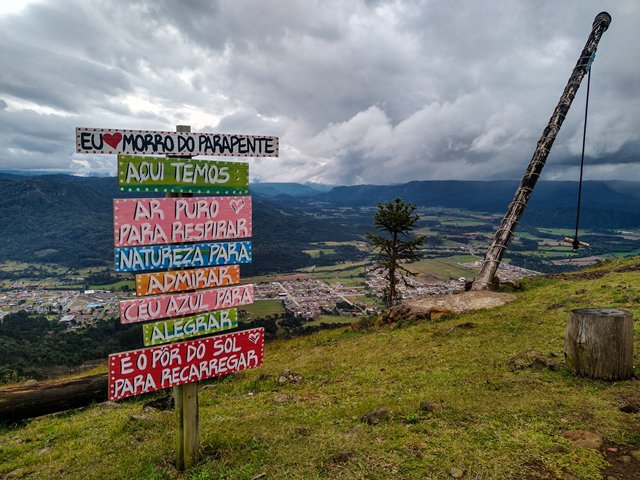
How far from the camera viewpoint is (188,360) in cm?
530

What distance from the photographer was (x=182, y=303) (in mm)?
5223

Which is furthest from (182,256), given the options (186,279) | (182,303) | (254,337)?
(254,337)

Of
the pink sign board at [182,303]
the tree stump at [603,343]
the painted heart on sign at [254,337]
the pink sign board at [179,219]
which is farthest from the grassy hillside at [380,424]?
the pink sign board at [179,219]

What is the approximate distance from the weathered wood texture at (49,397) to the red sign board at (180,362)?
5896mm

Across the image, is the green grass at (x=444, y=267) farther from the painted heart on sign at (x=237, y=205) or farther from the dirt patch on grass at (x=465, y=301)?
the painted heart on sign at (x=237, y=205)

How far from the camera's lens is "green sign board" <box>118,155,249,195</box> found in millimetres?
4789

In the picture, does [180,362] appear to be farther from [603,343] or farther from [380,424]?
[603,343]

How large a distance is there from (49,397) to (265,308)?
205ft

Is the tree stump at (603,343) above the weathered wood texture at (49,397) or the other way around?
above

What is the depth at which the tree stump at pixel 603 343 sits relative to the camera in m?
7.27

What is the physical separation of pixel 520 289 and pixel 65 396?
2084 cm

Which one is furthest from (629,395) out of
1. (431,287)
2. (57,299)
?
(57,299)

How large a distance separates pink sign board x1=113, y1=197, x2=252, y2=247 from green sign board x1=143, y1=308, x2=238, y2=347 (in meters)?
1.17

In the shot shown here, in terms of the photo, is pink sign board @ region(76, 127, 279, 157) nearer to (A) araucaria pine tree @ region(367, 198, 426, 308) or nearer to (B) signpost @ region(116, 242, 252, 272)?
(B) signpost @ region(116, 242, 252, 272)
